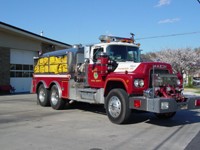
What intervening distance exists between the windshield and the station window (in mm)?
16563

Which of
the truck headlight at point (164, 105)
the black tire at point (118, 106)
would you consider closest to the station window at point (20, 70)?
the black tire at point (118, 106)

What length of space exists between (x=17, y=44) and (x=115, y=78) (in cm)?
1820

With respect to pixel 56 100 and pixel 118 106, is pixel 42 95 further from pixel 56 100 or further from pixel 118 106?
pixel 118 106

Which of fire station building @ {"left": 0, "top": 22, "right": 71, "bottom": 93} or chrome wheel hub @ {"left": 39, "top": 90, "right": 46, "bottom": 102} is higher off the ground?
fire station building @ {"left": 0, "top": 22, "right": 71, "bottom": 93}

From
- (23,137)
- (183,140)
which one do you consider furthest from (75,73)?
(183,140)

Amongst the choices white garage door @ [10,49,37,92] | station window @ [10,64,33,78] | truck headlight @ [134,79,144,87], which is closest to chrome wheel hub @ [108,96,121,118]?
truck headlight @ [134,79,144,87]

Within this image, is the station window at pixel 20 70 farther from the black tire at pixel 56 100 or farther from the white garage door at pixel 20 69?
the black tire at pixel 56 100

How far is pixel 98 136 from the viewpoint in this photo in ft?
25.5

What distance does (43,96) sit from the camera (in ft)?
47.0

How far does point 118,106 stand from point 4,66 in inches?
686

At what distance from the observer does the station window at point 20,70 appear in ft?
84.7

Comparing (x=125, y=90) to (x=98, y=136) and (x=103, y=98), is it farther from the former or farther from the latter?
(x=98, y=136)

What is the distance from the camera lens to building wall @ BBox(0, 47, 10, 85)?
24.5 metres

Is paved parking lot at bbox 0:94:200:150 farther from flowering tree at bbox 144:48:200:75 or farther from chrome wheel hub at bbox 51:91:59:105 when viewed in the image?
flowering tree at bbox 144:48:200:75
